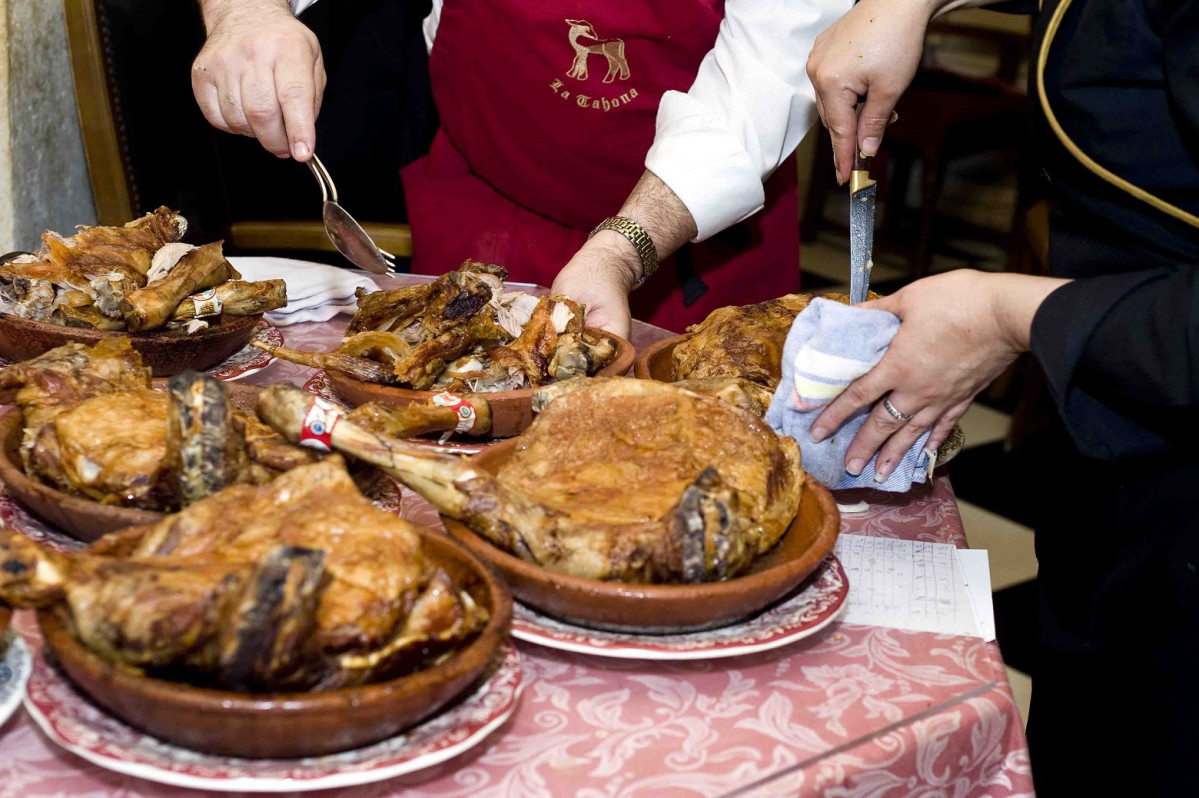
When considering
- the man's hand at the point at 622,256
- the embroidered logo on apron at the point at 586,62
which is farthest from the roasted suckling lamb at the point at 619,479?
the embroidered logo on apron at the point at 586,62

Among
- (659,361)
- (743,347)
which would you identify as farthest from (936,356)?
(659,361)

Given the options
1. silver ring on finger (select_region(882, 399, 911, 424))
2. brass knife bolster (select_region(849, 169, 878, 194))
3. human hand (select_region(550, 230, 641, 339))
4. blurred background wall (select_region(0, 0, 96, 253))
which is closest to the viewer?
silver ring on finger (select_region(882, 399, 911, 424))

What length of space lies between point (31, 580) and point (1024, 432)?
3.98 m

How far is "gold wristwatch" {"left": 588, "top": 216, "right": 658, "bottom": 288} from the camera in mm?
2131

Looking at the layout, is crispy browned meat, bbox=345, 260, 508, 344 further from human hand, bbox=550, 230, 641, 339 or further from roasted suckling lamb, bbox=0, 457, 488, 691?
roasted suckling lamb, bbox=0, 457, 488, 691

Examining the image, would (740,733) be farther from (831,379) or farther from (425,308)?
Answer: (425,308)

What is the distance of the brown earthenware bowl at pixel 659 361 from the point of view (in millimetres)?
1587

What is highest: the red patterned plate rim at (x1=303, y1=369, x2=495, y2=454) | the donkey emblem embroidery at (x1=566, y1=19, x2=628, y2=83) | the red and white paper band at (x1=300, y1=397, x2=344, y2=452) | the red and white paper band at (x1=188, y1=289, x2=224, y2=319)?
the donkey emblem embroidery at (x1=566, y1=19, x2=628, y2=83)

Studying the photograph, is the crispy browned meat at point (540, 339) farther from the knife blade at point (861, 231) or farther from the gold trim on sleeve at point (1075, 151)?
the gold trim on sleeve at point (1075, 151)

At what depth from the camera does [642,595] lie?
3.16ft

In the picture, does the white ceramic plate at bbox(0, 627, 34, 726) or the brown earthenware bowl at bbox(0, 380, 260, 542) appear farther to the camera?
the brown earthenware bowl at bbox(0, 380, 260, 542)

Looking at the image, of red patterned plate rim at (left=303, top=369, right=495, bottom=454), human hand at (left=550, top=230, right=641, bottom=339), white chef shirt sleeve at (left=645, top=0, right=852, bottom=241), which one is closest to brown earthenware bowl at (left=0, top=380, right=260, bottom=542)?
red patterned plate rim at (left=303, top=369, right=495, bottom=454)

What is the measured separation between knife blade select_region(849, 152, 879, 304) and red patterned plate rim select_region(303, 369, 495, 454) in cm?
55

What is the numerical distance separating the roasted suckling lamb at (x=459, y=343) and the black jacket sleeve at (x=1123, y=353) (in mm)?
634
